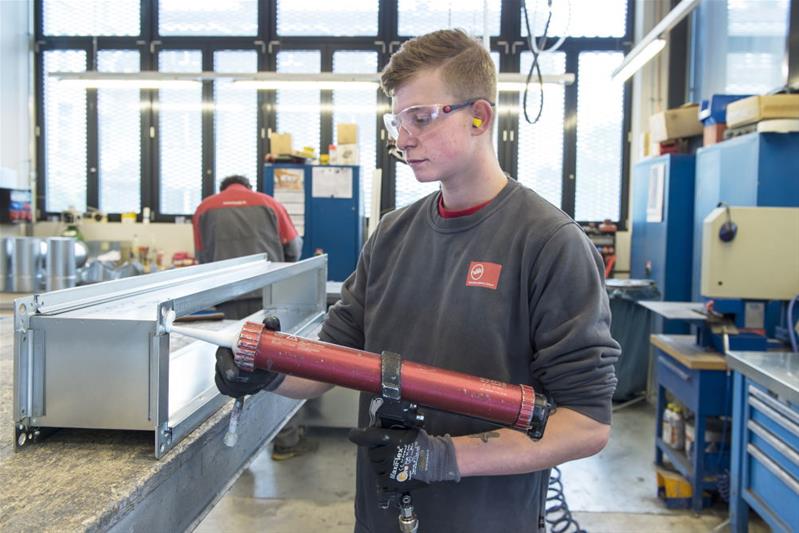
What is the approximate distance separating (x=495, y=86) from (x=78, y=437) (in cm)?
89

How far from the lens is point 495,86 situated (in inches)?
41.2

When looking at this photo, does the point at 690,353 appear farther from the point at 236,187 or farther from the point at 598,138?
the point at 598,138

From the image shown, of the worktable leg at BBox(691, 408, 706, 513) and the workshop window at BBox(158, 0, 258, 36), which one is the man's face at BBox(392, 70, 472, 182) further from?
the workshop window at BBox(158, 0, 258, 36)

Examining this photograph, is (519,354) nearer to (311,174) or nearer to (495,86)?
(495,86)

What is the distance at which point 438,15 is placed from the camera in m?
5.23

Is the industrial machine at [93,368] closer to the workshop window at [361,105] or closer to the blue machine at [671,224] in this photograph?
the blue machine at [671,224]

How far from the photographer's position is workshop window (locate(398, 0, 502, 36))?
16.9ft

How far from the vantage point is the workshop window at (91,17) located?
5.25 metres

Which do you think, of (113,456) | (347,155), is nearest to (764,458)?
(113,456)

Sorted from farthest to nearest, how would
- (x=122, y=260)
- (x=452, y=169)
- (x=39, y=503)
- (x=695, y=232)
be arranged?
1. (x=122, y=260)
2. (x=695, y=232)
3. (x=452, y=169)
4. (x=39, y=503)

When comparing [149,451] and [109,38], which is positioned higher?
[109,38]

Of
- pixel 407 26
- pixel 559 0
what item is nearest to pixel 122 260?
pixel 407 26

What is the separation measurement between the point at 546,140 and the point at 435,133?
445 cm

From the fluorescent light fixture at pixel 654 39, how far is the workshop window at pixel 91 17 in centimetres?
405
